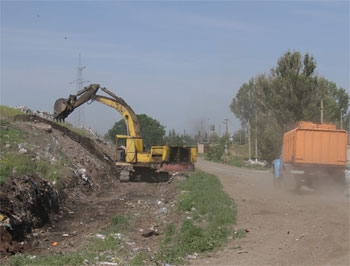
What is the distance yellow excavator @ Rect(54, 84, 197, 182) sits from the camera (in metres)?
25.4

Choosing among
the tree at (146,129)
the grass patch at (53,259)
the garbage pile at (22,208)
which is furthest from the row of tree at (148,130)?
the grass patch at (53,259)

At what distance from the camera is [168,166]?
25297 mm

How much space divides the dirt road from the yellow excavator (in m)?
8.02

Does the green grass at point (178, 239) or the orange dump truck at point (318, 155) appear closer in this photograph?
the green grass at point (178, 239)

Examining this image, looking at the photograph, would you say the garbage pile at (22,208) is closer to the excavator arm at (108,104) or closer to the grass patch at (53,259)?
the grass patch at (53,259)

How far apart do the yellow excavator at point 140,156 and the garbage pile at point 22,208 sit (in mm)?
10791

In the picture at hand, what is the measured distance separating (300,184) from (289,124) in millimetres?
20570

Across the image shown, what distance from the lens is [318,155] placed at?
19312 mm

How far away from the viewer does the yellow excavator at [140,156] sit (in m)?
25.4

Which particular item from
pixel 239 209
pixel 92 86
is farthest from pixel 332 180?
pixel 92 86

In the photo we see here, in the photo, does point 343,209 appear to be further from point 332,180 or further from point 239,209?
point 332,180

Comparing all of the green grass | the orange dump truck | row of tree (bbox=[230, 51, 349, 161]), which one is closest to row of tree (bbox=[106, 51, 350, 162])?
row of tree (bbox=[230, 51, 349, 161])

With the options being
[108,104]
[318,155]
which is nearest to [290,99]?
[108,104]

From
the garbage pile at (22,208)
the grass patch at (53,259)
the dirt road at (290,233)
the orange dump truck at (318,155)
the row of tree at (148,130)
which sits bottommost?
the grass patch at (53,259)
